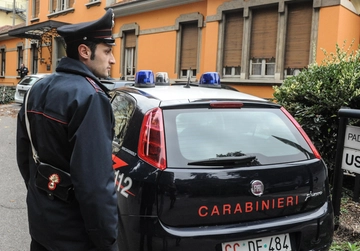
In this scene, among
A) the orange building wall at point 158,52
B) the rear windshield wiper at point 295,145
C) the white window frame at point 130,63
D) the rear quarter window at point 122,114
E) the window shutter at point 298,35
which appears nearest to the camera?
the rear windshield wiper at point 295,145

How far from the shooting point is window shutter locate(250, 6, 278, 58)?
1172 centimetres

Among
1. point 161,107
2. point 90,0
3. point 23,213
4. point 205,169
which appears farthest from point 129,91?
point 90,0

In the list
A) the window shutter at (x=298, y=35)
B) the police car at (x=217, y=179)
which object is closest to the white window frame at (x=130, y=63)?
the window shutter at (x=298, y=35)

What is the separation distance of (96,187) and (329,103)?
13.1ft

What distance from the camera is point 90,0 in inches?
786

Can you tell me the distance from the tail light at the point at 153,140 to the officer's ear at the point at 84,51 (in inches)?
32.7

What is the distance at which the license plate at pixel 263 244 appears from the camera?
2.42 meters

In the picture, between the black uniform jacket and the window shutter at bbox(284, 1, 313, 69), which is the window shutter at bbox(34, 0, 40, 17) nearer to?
the window shutter at bbox(284, 1, 313, 69)

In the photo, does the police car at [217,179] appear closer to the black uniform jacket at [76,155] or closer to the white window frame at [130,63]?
the black uniform jacket at [76,155]

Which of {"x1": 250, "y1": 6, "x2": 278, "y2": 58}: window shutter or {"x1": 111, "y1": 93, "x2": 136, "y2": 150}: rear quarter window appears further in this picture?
{"x1": 250, "y1": 6, "x2": 278, "y2": 58}: window shutter

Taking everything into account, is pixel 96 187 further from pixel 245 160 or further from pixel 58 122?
pixel 245 160

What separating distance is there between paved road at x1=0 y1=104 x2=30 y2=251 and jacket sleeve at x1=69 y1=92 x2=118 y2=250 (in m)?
2.57

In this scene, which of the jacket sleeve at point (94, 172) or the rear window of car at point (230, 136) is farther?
the rear window of car at point (230, 136)

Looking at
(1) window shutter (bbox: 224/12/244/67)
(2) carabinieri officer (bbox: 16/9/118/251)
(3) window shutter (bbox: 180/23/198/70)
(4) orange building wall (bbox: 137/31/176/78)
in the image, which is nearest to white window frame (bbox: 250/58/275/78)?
(1) window shutter (bbox: 224/12/244/67)
